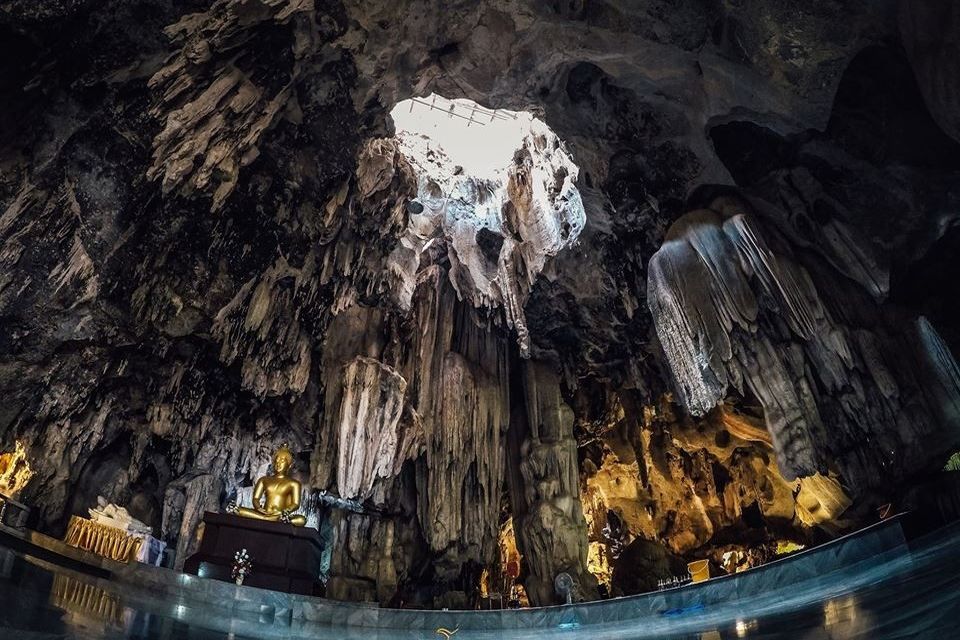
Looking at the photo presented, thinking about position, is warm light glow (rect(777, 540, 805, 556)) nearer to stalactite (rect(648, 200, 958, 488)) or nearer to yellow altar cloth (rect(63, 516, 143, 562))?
stalactite (rect(648, 200, 958, 488))

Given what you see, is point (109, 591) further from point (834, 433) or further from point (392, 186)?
point (834, 433)

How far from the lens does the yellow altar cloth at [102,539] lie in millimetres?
9844

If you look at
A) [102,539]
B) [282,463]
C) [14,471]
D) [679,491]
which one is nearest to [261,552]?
[282,463]

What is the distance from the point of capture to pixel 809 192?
9438 millimetres

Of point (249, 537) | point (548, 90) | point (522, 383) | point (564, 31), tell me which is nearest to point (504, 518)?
point (522, 383)

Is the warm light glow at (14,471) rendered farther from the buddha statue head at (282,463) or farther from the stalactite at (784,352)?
the stalactite at (784,352)

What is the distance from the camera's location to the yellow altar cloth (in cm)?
984

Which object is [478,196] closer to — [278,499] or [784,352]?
[784,352]

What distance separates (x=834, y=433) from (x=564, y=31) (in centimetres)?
712

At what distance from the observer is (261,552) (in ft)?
31.3

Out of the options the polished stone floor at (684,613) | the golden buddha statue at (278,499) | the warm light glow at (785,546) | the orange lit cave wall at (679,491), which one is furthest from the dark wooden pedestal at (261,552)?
the warm light glow at (785,546)

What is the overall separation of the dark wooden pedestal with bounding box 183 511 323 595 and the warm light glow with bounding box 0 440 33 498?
2.79 metres

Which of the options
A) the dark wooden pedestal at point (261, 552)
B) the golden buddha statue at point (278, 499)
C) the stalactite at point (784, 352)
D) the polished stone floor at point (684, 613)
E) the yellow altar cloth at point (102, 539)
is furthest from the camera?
the golden buddha statue at point (278, 499)

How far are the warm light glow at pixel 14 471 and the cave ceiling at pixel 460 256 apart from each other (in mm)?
467
